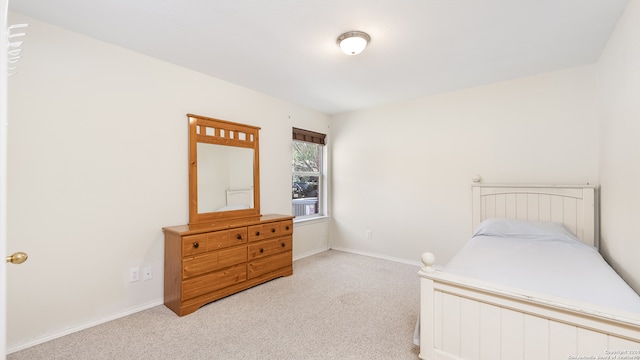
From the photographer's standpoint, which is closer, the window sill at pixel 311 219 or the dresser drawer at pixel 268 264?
the dresser drawer at pixel 268 264

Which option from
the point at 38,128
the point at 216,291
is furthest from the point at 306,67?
the point at 216,291

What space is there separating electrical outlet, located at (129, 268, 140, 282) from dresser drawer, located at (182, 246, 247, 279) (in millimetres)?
455

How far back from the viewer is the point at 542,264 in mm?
1813

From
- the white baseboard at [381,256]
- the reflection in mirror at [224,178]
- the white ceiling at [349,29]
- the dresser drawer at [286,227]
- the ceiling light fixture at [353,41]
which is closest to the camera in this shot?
the white ceiling at [349,29]

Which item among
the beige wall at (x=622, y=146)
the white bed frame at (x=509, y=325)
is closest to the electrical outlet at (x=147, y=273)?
the white bed frame at (x=509, y=325)

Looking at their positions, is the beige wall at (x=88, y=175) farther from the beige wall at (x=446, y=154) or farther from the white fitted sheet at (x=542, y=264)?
the white fitted sheet at (x=542, y=264)

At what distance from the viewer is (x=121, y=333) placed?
79.8 inches

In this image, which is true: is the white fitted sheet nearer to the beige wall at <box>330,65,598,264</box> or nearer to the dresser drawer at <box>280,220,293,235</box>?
the beige wall at <box>330,65,598,264</box>

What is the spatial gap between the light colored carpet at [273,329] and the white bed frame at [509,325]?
374mm

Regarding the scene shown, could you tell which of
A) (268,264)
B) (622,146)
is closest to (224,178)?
(268,264)

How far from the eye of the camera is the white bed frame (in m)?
1.11

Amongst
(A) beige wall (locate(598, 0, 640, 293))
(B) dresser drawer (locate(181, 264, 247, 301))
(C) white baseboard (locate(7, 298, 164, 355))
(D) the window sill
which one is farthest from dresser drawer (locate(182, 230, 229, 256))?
(A) beige wall (locate(598, 0, 640, 293))

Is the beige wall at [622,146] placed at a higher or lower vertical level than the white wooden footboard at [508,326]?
higher

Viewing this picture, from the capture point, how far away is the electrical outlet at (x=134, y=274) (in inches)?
92.4
